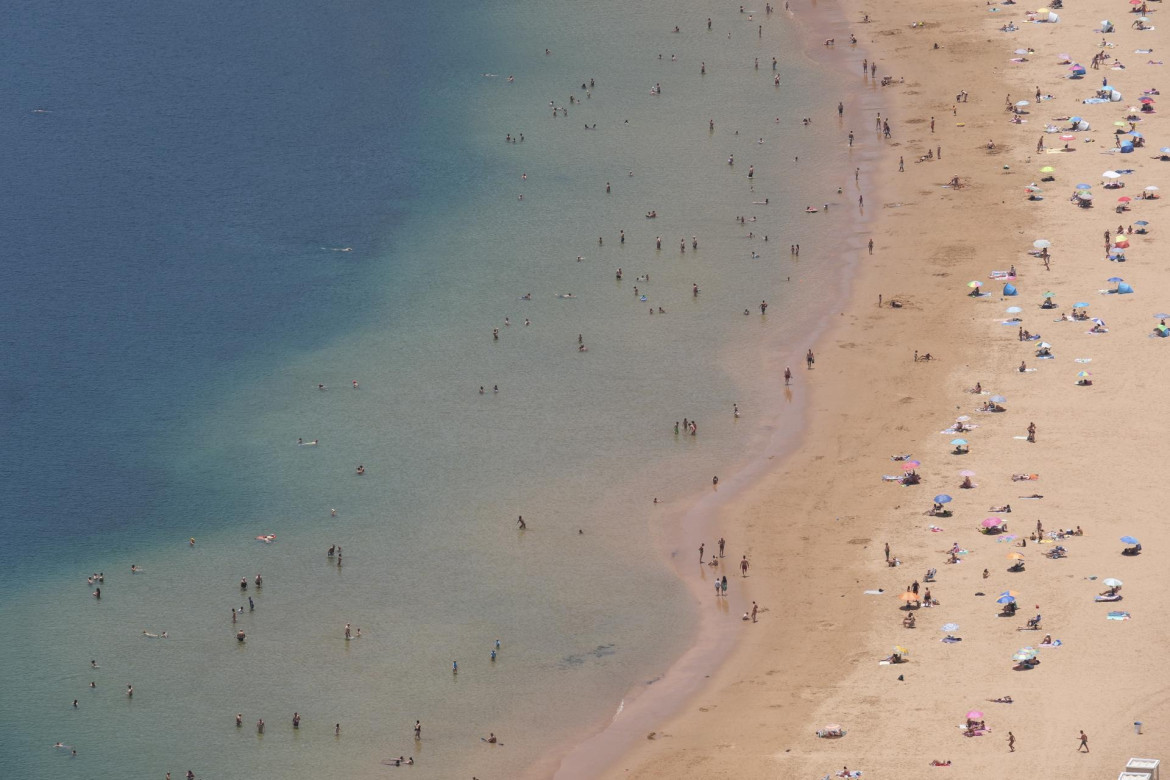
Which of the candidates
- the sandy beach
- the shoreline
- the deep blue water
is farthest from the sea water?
the sandy beach

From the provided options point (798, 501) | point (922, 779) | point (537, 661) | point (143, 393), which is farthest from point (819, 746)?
point (143, 393)

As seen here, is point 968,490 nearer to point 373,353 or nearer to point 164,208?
point 373,353

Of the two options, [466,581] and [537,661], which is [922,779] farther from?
[466,581]

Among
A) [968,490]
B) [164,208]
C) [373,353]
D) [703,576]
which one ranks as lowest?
[703,576]

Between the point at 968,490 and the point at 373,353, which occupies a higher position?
the point at 373,353

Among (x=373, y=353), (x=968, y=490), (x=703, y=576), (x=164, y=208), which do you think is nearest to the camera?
(x=703, y=576)

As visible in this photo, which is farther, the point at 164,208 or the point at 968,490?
the point at 164,208

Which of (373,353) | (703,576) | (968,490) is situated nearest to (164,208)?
(373,353)

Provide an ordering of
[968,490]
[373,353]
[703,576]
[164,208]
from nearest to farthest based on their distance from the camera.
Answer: [703,576], [968,490], [373,353], [164,208]
